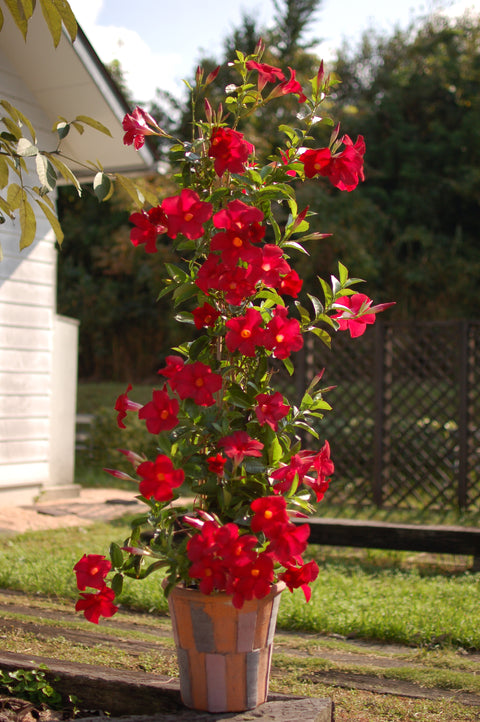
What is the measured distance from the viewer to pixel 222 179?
244 cm

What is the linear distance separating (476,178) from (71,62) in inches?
Result: 587

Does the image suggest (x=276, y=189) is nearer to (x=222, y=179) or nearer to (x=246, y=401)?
(x=222, y=179)

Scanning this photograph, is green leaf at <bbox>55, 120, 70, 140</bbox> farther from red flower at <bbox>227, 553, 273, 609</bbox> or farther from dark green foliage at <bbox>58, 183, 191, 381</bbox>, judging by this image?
dark green foliage at <bbox>58, 183, 191, 381</bbox>

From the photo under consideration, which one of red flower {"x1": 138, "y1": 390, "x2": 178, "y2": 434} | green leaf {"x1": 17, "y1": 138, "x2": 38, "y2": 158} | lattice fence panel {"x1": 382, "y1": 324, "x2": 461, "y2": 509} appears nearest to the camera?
green leaf {"x1": 17, "y1": 138, "x2": 38, "y2": 158}

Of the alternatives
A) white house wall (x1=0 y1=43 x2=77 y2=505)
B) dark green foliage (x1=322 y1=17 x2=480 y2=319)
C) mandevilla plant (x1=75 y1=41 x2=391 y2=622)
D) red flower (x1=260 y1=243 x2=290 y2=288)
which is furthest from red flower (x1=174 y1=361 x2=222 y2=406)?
dark green foliage (x1=322 y1=17 x2=480 y2=319)

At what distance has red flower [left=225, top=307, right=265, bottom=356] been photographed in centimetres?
217

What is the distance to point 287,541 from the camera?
205cm

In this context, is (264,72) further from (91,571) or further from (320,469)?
(91,571)

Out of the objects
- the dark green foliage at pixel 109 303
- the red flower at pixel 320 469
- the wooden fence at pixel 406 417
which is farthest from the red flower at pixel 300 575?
the dark green foliage at pixel 109 303

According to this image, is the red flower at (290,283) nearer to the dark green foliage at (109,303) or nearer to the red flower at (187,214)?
the red flower at (187,214)

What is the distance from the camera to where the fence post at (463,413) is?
7.76 metres

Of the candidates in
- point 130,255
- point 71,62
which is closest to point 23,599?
point 71,62

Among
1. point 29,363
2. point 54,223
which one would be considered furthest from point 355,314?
point 29,363

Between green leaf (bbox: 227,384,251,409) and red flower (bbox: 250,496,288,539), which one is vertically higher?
green leaf (bbox: 227,384,251,409)
